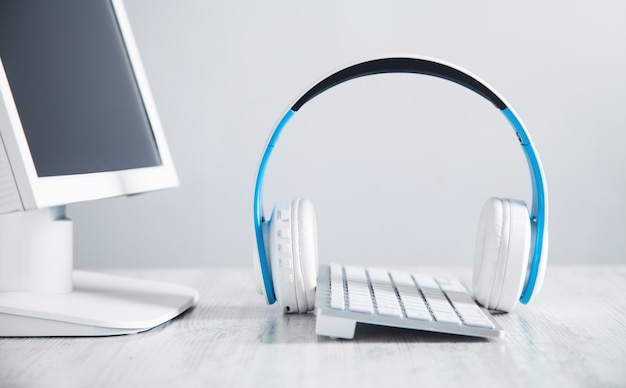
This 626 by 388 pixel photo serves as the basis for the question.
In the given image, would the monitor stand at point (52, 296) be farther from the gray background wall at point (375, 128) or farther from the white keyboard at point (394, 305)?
the gray background wall at point (375, 128)

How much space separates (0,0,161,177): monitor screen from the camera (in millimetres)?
702

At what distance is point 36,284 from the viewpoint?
76 cm

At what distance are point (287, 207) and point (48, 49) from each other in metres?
0.33

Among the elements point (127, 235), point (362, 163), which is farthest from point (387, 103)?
point (127, 235)

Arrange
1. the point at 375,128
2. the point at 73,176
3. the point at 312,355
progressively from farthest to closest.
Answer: the point at 375,128 < the point at 73,176 < the point at 312,355

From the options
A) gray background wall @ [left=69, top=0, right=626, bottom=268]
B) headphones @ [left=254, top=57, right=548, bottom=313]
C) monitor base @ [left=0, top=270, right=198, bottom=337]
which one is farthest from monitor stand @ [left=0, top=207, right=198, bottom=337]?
gray background wall @ [left=69, top=0, right=626, bottom=268]

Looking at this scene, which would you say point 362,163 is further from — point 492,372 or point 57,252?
point 492,372

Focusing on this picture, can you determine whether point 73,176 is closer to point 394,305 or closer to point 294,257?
point 294,257

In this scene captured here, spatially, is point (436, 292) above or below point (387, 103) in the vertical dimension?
below

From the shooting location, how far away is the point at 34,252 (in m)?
0.76

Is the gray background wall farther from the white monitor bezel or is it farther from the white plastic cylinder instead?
the white plastic cylinder

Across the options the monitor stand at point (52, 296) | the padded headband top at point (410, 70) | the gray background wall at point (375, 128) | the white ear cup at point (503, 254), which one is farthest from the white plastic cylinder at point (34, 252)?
the gray background wall at point (375, 128)

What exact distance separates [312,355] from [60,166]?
34 centimetres

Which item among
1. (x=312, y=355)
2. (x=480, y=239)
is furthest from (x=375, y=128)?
(x=312, y=355)
